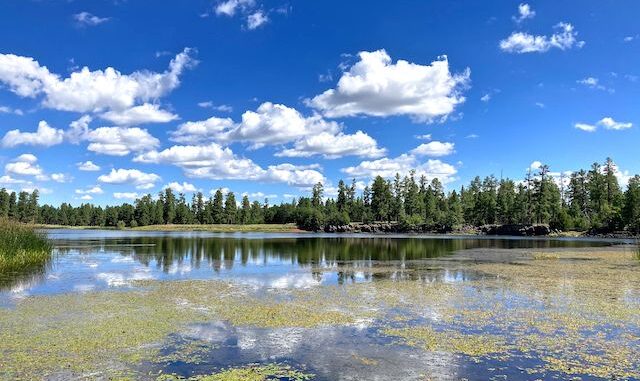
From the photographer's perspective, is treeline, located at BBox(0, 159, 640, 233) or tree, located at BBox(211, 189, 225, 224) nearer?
treeline, located at BBox(0, 159, 640, 233)

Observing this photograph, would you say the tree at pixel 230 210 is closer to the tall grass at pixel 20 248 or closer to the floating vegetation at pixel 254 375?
the tall grass at pixel 20 248

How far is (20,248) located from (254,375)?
99.6ft

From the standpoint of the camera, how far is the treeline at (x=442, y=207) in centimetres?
13162

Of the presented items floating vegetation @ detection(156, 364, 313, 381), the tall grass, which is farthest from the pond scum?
the tall grass

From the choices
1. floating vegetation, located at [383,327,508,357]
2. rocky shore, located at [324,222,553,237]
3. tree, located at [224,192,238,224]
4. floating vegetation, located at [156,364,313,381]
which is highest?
tree, located at [224,192,238,224]

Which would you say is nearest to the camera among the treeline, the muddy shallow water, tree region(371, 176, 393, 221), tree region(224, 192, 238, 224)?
the muddy shallow water

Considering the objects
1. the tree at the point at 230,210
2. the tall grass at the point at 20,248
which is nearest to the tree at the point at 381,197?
the tree at the point at 230,210

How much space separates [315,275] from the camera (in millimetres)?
30406

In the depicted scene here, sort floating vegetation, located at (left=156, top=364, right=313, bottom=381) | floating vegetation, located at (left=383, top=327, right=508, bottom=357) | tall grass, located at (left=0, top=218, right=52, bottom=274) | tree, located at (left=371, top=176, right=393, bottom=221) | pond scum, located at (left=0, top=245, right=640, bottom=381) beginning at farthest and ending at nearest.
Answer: tree, located at (left=371, top=176, right=393, bottom=221)
tall grass, located at (left=0, top=218, right=52, bottom=274)
floating vegetation, located at (left=383, top=327, right=508, bottom=357)
pond scum, located at (left=0, top=245, right=640, bottom=381)
floating vegetation, located at (left=156, top=364, right=313, bottom=381)

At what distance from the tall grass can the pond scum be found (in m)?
12.1

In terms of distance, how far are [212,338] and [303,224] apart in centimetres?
14823

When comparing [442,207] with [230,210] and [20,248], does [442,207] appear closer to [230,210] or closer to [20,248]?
[230,210]

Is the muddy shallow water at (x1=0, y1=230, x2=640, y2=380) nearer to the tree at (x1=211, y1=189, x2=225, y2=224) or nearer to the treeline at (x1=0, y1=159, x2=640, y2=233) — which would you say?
the treeline at (x1=0, y1=159, x2=640, y2=233)

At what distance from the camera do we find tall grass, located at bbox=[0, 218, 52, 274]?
31.2 metres
